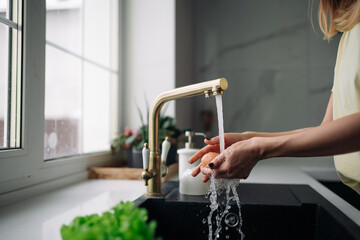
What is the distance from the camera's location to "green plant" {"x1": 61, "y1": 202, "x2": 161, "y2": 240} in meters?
0.35

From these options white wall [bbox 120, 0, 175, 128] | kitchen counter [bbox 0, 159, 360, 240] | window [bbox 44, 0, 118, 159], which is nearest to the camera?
kitchen counter [bbox 0, 159, 360, 240]

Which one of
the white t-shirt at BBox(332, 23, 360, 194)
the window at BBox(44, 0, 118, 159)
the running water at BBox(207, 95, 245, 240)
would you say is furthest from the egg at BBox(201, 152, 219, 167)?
the window at BBox(44, 0, 118, 159)

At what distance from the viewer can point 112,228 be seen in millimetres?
374

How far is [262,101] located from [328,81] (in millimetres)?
466

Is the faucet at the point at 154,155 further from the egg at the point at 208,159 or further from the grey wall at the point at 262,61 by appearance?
the grey wall at the point at 262,61

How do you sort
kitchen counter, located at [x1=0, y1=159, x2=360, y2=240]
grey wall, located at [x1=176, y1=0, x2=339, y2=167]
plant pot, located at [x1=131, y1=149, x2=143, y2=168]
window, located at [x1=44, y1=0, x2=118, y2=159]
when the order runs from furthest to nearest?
grey wall, located at [x1=176, y1=0, x2=339, y2=167], plant pot, located at [x1=131, y1=149, x2=143, y2=168], window, located at [x1=44, y1=0, x2=118, y2=159], kitchen counter, located at [x1=0, y1=159, x2=360, y2=240]

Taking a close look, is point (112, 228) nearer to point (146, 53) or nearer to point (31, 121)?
point (31, 121)

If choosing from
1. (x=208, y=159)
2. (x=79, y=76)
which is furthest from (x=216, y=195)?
(x=79, y=76)

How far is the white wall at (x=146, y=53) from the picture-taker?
1794 mm

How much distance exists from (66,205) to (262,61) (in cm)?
182

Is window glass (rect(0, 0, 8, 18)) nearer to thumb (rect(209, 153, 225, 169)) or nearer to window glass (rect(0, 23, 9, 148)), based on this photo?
window glass (rect(0, 23, 9, 148))

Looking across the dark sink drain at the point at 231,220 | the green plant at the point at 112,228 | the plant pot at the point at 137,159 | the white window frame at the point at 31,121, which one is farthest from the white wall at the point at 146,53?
the green plant at the point at 112,228

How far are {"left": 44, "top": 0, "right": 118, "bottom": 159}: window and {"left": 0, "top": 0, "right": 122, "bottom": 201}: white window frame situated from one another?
95 mm

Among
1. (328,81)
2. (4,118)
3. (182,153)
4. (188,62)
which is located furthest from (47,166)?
(328,81)
